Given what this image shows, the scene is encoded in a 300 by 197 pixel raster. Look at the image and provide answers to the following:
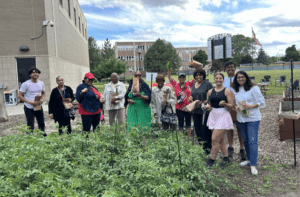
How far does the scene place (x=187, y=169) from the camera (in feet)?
10.8

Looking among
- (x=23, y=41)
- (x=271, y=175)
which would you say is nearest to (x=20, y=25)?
(x=23, y=41)

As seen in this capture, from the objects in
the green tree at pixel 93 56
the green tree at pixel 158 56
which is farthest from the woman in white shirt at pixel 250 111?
the green tree at pixel 158 56

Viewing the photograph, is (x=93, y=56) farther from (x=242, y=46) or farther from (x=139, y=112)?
(x=242, y=46)

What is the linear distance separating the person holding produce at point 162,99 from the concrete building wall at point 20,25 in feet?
38.8

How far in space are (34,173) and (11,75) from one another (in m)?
13.6

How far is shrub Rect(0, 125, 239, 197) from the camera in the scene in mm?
2580

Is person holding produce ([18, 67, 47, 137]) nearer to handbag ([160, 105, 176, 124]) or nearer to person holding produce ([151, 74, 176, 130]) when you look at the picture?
person holding produce ([151, 74, 176, 130])

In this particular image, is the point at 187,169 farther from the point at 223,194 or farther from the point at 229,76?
Result: the point at 229,76

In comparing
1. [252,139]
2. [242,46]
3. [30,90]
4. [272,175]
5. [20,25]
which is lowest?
[272,175]

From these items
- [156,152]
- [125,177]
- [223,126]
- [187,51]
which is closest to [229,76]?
[223,126]

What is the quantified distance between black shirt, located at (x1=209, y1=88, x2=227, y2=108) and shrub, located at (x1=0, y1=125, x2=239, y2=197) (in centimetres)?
88

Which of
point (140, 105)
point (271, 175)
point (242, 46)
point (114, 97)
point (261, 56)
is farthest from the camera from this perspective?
point (242, 46)

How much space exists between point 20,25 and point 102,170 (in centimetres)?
1417

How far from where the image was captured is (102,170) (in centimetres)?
310
